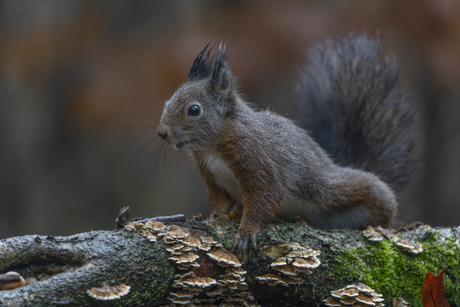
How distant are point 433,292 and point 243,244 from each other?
887 millimetres

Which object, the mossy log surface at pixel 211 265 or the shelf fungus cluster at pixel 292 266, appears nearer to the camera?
the mossy log surface at pixel 211 265

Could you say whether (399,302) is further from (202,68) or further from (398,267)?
(202,68)

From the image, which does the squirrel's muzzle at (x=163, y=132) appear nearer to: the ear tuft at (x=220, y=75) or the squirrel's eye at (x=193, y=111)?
the squirrel's eye at (x=193, y=111)

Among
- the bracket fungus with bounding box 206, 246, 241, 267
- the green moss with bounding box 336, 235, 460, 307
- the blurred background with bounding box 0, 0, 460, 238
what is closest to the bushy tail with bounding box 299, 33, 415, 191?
the blurred background with bounding box 0, 0, 460, 238

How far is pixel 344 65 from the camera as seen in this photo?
3281mm

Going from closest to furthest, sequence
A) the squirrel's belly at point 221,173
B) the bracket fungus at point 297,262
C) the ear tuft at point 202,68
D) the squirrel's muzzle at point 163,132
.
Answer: the bracket fungus at point 297,262 < the squirrel's muzzle at point 163,132 < the squirrel's belly at point 221,173 < the ear tuft at point 202,68

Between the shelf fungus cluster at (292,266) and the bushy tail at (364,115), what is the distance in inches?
53.0

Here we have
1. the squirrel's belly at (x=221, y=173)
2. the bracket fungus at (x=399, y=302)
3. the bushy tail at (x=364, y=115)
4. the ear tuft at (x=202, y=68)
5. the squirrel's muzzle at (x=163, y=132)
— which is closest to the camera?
the bracket fungus at (x=399, y=302)

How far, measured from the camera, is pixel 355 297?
6.31ft

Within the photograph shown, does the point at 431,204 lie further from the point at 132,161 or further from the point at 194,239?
the point at 194,239

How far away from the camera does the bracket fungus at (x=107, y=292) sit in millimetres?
1539

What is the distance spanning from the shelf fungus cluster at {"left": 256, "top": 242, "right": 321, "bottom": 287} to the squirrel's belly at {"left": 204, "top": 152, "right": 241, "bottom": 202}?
0.55 meters

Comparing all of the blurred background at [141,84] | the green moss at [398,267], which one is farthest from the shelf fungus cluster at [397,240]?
the blurred background at [141,84]

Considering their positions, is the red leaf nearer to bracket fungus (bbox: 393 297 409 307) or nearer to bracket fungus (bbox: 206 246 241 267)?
bracket fungus (bbox: 393 297 409 307)
